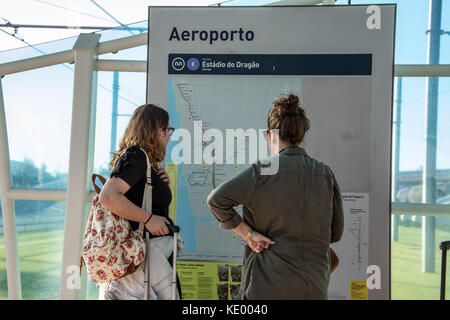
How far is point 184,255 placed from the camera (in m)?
2.84

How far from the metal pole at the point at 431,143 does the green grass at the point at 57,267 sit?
0.05m

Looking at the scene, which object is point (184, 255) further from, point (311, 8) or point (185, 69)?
point (311, 8)

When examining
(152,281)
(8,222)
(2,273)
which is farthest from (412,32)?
(2,273)

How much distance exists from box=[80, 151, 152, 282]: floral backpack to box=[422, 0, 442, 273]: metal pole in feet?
8.62

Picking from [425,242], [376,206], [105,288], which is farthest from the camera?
[425,242]

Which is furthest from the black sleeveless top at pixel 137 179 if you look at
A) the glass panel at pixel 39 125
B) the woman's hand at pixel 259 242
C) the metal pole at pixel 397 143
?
the metal pole at pixel 397 143

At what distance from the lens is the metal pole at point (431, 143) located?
352 centimetres

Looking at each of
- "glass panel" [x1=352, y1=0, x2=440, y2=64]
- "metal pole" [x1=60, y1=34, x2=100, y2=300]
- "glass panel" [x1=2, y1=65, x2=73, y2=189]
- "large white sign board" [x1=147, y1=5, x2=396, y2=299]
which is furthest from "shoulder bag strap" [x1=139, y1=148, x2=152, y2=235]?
"glass panel" [x1=352, y1=0, x2=440, y2=64]

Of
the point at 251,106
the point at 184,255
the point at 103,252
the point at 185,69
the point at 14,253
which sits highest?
the point at 185,69

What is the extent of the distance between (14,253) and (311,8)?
3.28 m

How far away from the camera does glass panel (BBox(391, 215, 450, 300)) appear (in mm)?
3553

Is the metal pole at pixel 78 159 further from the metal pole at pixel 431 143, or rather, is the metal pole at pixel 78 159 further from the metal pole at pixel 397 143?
the metal pole at pixel 431 143

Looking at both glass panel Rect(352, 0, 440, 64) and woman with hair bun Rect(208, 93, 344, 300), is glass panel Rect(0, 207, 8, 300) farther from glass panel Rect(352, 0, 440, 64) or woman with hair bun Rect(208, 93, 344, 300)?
glass panel Rect(352, 0, 440, 64)
